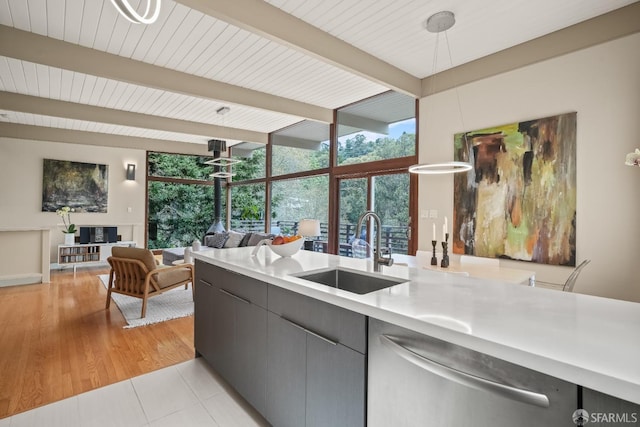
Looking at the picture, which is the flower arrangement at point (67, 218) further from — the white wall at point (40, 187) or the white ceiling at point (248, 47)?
the white ceiling at point (248, 47)

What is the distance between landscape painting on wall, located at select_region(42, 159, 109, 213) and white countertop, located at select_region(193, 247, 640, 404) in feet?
23.8

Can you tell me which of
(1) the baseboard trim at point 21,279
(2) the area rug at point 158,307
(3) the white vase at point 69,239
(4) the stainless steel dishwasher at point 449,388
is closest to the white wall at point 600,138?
(4) the stainless steel dishwasher at point 449,388

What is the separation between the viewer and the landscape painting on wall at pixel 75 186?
6527 mm

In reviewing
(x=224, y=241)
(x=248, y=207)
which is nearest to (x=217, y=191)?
→ (x=248, y=207)

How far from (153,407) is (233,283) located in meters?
0.92

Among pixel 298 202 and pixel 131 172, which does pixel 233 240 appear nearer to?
pixel 298 202

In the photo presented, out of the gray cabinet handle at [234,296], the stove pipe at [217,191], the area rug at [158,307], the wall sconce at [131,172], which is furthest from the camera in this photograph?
the stove pipe at [217,191]

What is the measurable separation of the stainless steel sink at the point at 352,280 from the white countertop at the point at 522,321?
0.29 ft

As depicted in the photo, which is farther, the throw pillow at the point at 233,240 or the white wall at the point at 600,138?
the throw pillow at the point at 233,240

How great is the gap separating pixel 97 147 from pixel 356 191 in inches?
239

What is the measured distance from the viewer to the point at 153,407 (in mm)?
1957

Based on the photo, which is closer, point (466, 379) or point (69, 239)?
point (466, 379)

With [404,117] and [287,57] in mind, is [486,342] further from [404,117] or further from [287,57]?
[404,117]

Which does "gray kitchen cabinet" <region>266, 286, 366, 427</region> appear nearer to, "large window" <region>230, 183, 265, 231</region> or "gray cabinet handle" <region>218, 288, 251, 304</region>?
"gray cabinet handle" <region>218, 288, 251, 304</region>
